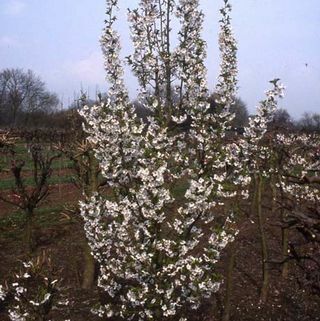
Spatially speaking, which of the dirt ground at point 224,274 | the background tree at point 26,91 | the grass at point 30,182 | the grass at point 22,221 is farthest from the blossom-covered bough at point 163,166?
the background tree at point 26,91

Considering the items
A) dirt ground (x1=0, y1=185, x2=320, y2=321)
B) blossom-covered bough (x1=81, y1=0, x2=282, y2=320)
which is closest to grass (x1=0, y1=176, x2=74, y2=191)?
dirt ground (x1=0, y1=185, x2=320, y2=321)

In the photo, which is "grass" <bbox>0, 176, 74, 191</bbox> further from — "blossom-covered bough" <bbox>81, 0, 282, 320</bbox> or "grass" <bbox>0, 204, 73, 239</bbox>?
"blossom-covered bough" <bbox>81, 0, 282, 320</bbox>

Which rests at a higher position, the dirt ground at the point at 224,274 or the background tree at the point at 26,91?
the background tree at the point at 26,91

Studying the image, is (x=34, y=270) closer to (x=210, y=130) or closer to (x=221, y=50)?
(x=210, y=130)

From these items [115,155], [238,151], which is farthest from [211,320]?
[115,155]

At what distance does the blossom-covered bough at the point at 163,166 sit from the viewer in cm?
560

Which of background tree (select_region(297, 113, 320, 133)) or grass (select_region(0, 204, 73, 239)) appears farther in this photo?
background tree (select_region(297, 113, 320, 133))

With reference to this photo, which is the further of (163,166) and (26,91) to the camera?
(26,91)

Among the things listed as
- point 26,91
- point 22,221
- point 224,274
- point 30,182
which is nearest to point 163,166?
point 224,274

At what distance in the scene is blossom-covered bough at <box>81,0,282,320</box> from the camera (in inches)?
220

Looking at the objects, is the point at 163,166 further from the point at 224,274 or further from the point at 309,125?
the point at 309,125

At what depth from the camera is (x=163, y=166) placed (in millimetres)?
5430

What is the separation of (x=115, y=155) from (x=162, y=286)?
1638 millimetres

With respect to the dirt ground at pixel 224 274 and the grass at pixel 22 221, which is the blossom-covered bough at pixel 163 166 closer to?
the dirt ground at pixel 224 274
